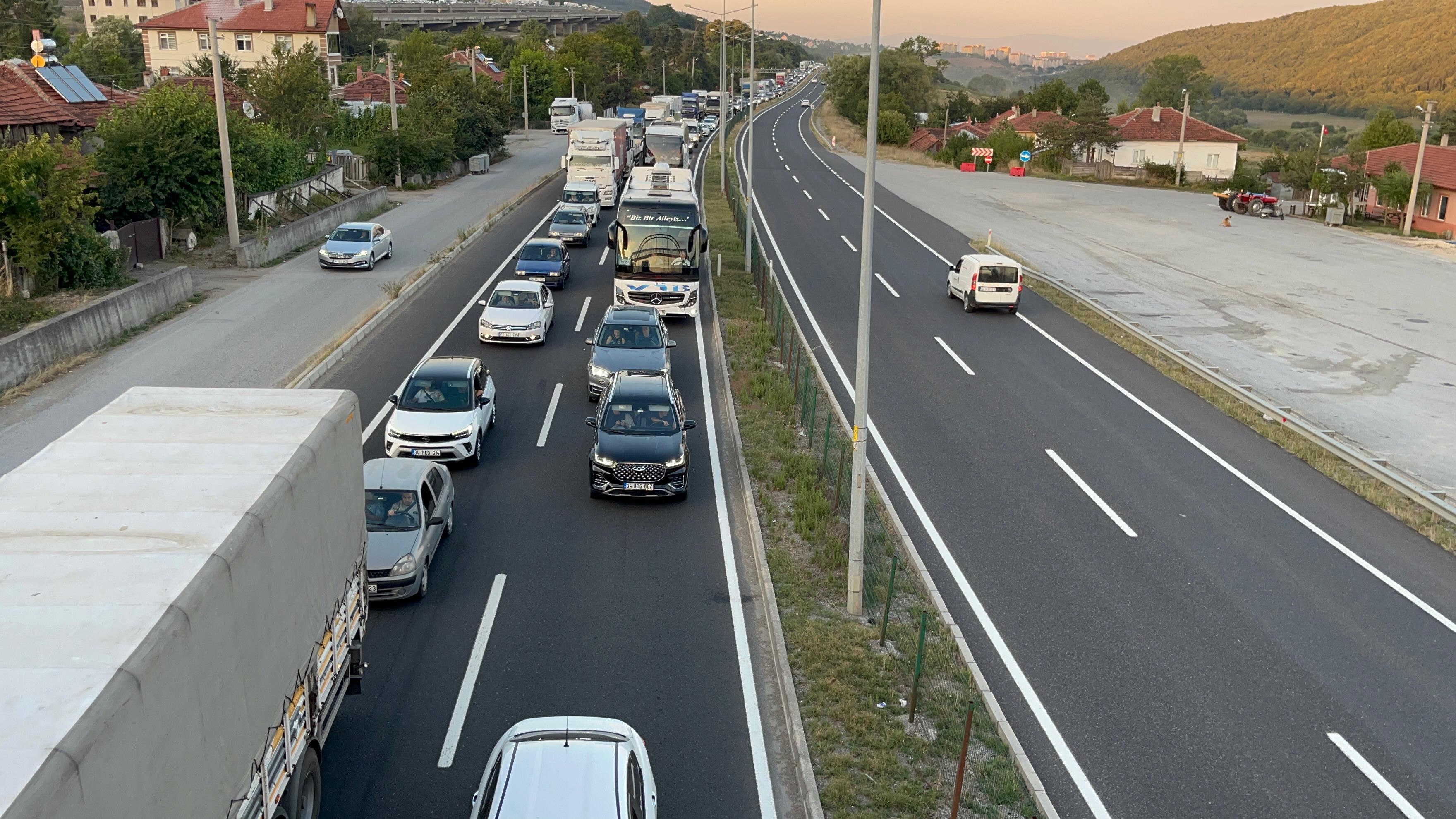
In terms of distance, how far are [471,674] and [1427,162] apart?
6697cm

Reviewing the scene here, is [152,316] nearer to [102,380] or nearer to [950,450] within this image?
[102,380]

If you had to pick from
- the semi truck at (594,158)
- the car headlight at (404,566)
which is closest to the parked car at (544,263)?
the semi truck at (594,158)

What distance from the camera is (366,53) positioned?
14388cm

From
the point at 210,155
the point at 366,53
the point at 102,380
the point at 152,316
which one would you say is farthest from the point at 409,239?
the point at 366,53

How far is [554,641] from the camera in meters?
13.3

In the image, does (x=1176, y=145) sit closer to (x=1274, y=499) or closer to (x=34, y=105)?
(x=1274, y=499)

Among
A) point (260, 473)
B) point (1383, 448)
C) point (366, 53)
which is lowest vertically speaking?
point (1383, 448)

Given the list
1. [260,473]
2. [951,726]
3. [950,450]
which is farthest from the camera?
[950,450]

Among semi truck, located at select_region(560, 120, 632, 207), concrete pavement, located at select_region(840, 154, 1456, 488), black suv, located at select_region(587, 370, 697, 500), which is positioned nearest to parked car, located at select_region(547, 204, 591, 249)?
semi truck, located at select_region(560, 120, 632, 207)

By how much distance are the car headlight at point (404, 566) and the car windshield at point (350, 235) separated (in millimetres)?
24451

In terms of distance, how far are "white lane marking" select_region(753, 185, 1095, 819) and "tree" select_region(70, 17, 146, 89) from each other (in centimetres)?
7723

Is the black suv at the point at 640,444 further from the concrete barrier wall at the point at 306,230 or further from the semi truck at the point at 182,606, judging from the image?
the concrete barrier wall at the point at 306,230

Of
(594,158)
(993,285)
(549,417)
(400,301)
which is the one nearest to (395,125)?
(594,158)

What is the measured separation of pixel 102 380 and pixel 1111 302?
91.2 ft
